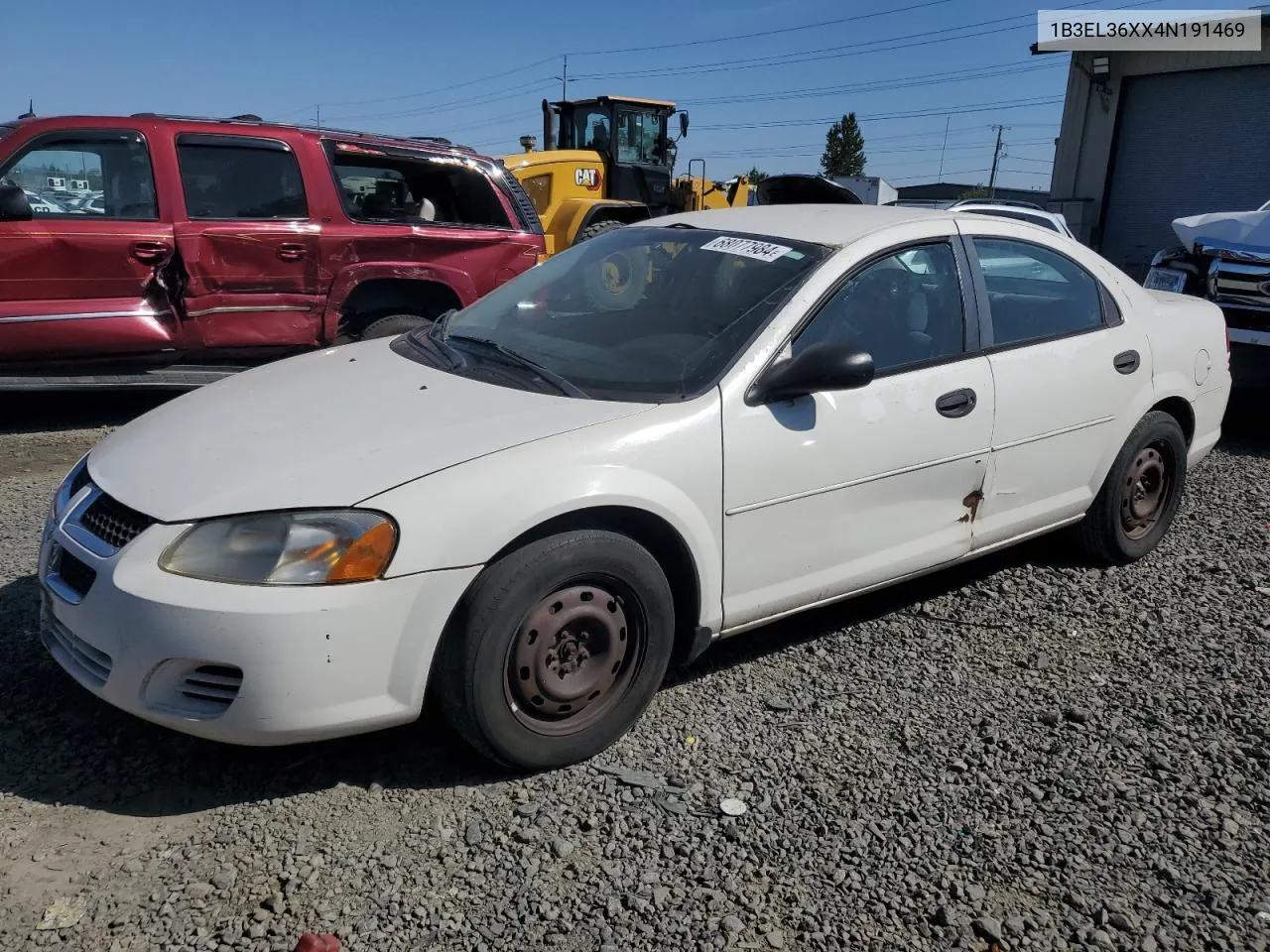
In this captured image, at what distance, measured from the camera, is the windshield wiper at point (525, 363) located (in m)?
3.14

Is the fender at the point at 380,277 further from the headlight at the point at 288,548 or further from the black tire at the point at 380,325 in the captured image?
the headlight at the point at 288,548

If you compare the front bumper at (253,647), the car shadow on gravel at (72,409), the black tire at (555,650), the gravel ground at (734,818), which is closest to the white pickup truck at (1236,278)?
the gravel ground at (734,818)

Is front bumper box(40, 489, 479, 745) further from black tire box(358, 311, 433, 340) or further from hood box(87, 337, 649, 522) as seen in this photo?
black tire box(358, 311, 433, 340)

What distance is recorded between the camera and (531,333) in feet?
12.0

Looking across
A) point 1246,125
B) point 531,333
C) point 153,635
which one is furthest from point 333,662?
point 1246,125

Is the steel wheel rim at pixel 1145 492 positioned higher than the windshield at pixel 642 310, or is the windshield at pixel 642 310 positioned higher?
the windshield at pixel 642 310

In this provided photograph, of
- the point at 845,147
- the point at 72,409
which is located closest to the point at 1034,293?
the point at 72,409

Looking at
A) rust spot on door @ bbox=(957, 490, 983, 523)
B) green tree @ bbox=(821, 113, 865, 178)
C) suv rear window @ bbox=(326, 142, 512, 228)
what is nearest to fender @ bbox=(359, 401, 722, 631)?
rust spot on door @ bbox=(957, 490, 983, 523)

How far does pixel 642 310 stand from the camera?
11.8 feet

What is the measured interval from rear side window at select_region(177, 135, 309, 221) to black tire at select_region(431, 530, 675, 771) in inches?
194

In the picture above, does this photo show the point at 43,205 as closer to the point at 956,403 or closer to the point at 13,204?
the point at 13,204

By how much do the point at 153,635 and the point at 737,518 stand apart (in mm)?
1612

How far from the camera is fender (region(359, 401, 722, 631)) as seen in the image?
8.52 feet

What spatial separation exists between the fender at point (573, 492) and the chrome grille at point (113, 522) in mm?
624
